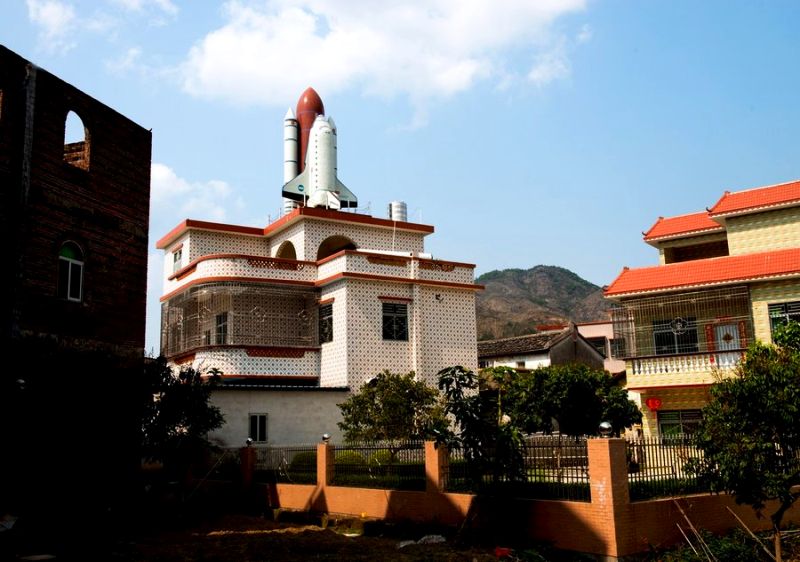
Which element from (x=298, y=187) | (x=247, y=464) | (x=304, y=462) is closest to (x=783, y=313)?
(x=304, y=462)

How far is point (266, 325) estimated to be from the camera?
29.0 metres

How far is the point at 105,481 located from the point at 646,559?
32.9 feet

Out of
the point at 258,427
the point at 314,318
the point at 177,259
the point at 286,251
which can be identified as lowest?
the point at 258,427

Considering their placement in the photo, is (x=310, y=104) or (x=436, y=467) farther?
(x=310, y=104)

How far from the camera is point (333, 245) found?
1287 inches

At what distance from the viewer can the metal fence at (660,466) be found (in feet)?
46.3

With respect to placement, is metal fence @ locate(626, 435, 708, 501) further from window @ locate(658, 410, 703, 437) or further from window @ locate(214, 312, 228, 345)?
window @ locate(214, 312, 228, 345)

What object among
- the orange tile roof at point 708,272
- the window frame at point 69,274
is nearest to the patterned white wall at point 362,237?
the orange tile roof at point 708,272

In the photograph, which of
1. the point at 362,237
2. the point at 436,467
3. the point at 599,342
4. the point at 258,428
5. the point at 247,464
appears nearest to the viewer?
the point at 436,467

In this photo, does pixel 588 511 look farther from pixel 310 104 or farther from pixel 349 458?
pixel 310 104

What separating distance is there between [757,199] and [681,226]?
3.44 m

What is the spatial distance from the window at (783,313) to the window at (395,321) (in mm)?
12193

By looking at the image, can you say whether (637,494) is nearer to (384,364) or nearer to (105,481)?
(105,481)

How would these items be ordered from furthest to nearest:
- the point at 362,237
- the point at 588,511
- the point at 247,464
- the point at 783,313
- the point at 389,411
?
the point at 362,237 → the point at 783,313 → the point at 389,411 → the point at 247,464 → the point at 588,511
